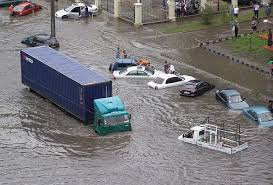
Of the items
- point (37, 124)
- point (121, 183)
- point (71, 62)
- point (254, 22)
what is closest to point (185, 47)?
point (254, 22)

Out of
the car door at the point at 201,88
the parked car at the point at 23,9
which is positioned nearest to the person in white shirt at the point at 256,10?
the car door at the point at 201,88

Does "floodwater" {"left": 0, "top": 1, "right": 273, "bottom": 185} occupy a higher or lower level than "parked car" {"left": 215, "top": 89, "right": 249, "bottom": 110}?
lower

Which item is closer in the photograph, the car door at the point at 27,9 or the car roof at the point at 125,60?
the car roof at the point at 125,60

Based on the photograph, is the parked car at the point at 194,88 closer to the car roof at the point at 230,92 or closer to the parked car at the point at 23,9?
the car roof at the point at 230,92

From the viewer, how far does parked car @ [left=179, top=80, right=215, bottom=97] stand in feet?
171

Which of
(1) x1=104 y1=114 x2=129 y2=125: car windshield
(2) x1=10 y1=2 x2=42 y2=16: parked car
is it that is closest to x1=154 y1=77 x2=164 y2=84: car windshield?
(1) x1=104 y1=114 x2=129 y2=125: car windshield

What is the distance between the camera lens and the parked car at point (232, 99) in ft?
164

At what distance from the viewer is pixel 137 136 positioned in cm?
4572

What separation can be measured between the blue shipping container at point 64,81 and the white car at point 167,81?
241 inches

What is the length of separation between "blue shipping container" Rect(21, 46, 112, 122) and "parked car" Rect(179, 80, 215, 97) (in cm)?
672

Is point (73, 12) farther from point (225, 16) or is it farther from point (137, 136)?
point (137, 136)

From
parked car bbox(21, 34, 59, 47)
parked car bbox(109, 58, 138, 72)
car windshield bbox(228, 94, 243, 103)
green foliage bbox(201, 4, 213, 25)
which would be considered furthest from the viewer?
green foliage bbox(201, 4, 213, 25)

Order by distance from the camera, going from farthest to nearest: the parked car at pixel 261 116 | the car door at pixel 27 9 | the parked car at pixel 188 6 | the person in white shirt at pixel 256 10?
the car door at pixel 27 9
the parked car at pixel 188 6
the person in white shirt at pixel 256 10
the parked car at pixel 261 116

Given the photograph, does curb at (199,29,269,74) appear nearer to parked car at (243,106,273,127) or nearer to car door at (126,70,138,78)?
car door at (126,70,138,78)
